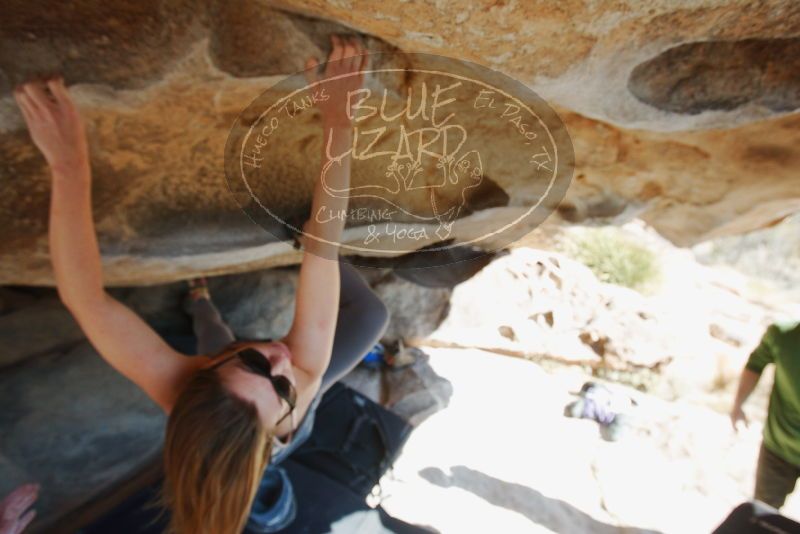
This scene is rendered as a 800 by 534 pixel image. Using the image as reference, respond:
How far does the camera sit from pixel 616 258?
203 inches

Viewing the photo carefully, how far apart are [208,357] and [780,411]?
173cm

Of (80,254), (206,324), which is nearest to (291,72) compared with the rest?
(80,254)

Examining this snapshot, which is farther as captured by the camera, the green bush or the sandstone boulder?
the green bush

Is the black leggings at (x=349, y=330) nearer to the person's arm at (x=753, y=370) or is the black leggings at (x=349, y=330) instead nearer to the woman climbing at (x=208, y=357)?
the woman climbing at (x=208, y=357)

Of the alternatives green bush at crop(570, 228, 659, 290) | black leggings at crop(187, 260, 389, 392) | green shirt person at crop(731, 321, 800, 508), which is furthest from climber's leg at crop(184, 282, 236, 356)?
green bush at crop(570, 228, 659, 290)

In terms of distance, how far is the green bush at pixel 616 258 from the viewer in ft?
16.5

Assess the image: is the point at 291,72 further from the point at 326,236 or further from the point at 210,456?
the point at 210,456

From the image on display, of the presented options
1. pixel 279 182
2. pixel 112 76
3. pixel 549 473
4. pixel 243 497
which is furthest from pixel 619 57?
pixel 549 473

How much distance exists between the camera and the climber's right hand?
655 millimetres

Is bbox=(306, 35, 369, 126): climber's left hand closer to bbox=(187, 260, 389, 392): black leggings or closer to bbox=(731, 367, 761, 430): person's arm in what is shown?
bbox=(187, 260, 389, 392): black leggings

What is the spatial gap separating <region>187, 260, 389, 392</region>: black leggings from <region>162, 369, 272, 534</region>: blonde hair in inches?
22.8

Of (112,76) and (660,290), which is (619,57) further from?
(660,290)

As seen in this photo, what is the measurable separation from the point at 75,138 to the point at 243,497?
25.4 inches

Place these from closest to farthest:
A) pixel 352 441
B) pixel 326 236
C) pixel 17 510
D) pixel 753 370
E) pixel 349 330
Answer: pixel 326 236
pixel 17 510
pixel 349 330
pixel 753 370
pixel 352 441
